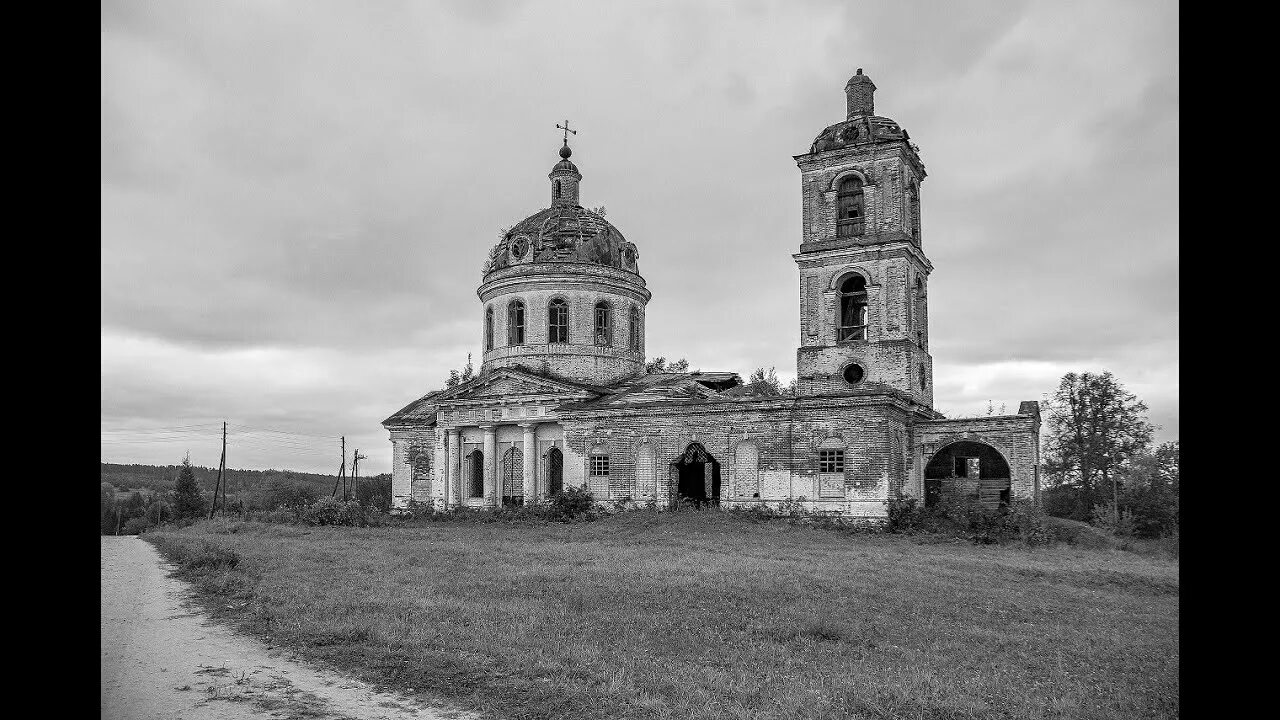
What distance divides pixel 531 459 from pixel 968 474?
16.0 m

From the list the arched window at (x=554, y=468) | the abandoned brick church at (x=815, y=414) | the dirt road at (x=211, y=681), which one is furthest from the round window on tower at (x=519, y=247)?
the dirt road at (x=211, y=681)

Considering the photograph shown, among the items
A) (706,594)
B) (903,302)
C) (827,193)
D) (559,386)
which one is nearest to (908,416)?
(903,302)

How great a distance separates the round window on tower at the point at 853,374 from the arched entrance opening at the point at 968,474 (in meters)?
3.53

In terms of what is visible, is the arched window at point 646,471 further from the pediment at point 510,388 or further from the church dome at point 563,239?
the church dome at point 563,239

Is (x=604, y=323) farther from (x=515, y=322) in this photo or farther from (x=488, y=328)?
(x=488, y=328)

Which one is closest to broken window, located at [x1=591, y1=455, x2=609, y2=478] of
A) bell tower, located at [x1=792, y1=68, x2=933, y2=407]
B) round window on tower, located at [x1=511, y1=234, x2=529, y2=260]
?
bell tower, located at [x1=792, y1=68, x2=933, y2=407]

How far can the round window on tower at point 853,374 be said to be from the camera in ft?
101

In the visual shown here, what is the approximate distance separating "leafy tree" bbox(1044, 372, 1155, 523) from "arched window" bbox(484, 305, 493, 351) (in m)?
26.6

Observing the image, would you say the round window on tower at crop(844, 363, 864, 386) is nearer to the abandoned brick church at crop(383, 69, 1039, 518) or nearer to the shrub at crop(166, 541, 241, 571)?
the abandoned brick church at crop(383, 69, 1039, 518)
